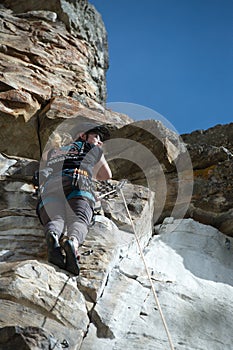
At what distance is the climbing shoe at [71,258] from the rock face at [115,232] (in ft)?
0.37

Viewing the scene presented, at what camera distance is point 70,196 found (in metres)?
5.86

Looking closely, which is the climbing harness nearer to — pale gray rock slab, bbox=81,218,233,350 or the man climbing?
the man climbing

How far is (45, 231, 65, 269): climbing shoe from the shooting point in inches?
203

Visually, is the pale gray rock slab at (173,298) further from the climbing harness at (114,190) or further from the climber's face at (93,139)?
the climber's face at (93,139)

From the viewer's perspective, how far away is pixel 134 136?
31.8ft

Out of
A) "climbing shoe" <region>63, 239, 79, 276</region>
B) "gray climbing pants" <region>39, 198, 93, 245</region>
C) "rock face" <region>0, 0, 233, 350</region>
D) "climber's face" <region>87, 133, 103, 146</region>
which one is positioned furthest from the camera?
"climber's face" <region>87, 133, 103, 146</region>

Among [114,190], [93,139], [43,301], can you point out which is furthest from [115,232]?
[43,301]

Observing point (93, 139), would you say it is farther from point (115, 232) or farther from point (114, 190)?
point (115, 232)

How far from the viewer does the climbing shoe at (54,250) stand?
5168 mm

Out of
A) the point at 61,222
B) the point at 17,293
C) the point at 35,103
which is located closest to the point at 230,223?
the point at 61,222

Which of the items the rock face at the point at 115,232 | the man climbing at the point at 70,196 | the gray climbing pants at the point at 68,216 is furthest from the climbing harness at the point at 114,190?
the gray climbing pants at the point at 68,216

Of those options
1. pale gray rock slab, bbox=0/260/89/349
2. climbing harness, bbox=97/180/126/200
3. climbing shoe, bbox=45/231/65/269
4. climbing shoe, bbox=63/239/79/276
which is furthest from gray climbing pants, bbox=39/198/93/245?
climbing harness, bbox=97/180/126/200

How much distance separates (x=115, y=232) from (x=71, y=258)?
4.54 feet

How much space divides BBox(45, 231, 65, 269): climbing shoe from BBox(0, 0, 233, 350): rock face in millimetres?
107
